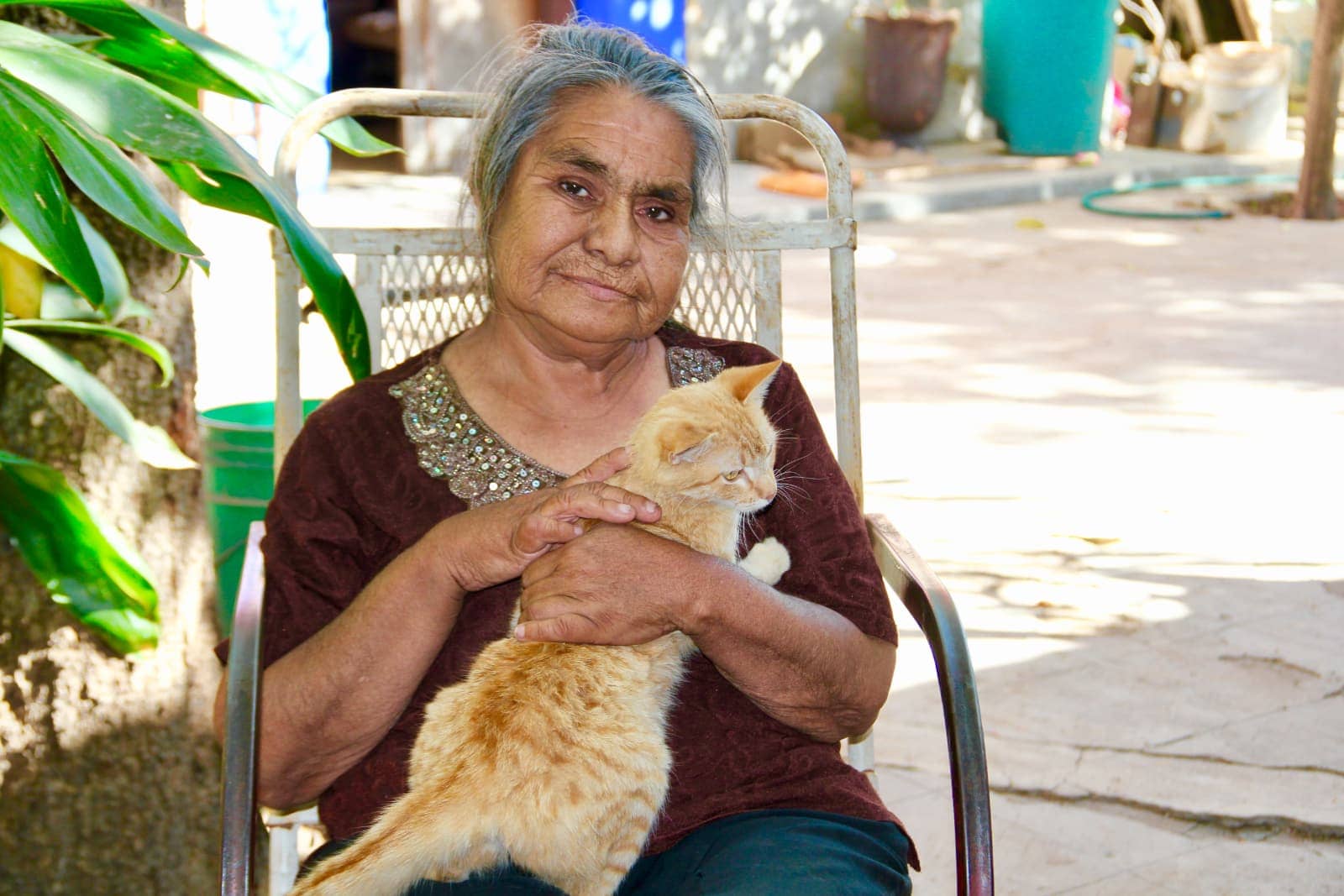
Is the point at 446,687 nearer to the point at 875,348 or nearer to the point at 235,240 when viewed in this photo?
the point at 875,348

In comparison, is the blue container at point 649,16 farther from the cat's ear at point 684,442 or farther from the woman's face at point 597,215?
the cat's ear at point 684,442

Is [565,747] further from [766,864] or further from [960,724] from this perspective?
[960,724]

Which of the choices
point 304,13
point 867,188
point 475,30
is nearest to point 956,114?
point 867,188

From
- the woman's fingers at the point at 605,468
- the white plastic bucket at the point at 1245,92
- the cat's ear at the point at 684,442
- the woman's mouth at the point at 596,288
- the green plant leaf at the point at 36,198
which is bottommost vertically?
the woman's fingers at the point at 605,468

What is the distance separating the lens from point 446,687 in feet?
6.54

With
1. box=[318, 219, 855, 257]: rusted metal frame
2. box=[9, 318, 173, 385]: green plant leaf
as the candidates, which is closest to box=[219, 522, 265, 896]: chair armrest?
box=[9, 318, 173, 385]: green plant leaf

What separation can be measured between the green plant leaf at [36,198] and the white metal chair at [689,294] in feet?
1.77

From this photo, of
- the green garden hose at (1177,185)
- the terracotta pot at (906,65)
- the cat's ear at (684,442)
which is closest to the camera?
the cat's ear at (684,442)

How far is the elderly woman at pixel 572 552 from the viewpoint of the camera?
190 centimetres

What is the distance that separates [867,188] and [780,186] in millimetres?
882

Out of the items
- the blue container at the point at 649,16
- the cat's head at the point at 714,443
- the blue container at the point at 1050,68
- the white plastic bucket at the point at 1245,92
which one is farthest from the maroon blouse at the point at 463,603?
the white plastic bucket at the point at 1245,92

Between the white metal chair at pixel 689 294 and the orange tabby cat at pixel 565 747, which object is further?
the white metal chair at pixel 689 294

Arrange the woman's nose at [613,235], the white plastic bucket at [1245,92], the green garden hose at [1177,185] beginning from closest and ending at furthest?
the woman's nose at [613,235] → the green garden hose at [1177,185] → the white plastic bucket at [1245,92]

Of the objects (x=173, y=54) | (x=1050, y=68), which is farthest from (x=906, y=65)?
(x=173, y=54)
